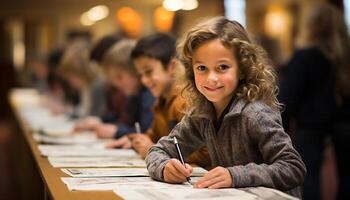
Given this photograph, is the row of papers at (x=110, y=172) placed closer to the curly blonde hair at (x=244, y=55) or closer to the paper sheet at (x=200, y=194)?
the paper sheet at (x=200, y=194)

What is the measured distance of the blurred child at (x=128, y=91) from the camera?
364 centimetres

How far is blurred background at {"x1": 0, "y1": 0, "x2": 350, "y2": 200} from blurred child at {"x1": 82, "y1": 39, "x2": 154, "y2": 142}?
0.46 meters

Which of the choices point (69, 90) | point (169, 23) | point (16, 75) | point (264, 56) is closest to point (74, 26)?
point (16, 75)

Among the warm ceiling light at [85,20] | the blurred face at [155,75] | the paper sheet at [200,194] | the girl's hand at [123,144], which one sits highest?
the blurred face at [155,75]

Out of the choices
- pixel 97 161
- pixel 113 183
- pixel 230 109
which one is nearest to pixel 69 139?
pixel 97 161

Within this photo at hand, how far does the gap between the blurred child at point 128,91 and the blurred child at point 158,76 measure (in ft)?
1.30

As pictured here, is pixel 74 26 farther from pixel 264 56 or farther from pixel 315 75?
pixel 264 56

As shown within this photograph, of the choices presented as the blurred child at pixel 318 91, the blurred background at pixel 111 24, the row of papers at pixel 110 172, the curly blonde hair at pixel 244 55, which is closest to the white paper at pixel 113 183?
the row of papers at pixel 110 172

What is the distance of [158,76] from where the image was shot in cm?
305

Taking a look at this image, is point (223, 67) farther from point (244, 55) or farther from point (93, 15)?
point (93, 15)

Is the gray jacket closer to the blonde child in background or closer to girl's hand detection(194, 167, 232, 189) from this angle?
girl's hand detection(194, 167, 232, 189)

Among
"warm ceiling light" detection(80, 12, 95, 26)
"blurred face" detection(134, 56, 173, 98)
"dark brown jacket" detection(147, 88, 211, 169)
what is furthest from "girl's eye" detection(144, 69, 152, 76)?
"warm ceiling light" detection(80, 12, 95, 26)

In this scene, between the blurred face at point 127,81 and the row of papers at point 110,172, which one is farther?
the blurred face at point 127,81

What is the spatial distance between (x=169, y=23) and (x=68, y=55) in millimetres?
4460
